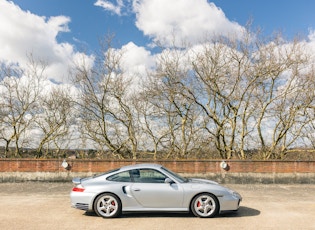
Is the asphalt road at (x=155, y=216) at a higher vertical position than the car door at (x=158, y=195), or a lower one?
lower

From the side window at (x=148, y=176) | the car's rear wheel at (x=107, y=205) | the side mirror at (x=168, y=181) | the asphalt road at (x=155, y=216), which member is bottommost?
the asphalt road at (x=155, y=216)

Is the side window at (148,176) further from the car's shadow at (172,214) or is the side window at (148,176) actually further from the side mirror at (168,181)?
the car's shadow at (172,214)

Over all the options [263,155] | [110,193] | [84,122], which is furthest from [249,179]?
[84,122]

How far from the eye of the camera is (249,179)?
12844mm

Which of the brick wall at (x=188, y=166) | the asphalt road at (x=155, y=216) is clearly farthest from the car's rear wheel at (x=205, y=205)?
the brick wall at (x=188, y=166)

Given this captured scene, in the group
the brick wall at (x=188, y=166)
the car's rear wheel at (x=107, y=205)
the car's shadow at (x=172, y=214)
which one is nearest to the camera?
the car's rear wheel at (x=107, y=205)

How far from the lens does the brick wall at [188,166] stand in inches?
503

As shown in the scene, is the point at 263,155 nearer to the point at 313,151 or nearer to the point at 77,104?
the point at 313,151

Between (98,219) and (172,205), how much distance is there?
65.7 inches

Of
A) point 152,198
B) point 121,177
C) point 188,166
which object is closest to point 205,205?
point 152,198

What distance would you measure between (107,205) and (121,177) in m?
0.70

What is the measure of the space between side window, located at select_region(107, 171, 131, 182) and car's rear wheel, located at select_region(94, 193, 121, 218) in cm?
40

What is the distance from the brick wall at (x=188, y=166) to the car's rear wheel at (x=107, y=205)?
6046 millimetres

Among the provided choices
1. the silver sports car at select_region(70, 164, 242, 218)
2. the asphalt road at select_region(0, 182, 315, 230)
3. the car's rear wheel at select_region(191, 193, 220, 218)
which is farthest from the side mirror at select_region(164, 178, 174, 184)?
the asphalt road at select_region(0, 182, 315, 230)
